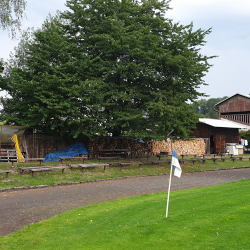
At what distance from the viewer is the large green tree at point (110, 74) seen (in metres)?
18.9

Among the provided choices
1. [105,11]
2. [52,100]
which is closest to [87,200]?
[52,100]

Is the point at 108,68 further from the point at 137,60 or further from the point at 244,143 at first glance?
the point at 244,143

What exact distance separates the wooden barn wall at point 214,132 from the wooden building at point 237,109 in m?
10.4

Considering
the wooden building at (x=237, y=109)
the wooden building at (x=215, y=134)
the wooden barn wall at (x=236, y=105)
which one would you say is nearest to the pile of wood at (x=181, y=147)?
the wooden building at (x=215, y=134)

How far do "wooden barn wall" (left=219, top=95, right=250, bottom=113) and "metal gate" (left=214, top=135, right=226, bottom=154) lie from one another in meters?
15.5

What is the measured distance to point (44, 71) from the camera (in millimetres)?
18797

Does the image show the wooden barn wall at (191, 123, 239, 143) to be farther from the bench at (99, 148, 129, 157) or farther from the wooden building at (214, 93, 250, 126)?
the bench at (99, 148, 129, 157)

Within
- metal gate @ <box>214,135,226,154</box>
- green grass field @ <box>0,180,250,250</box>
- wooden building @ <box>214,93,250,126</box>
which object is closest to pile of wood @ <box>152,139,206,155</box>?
metal gate @ <box>214,135,226,154</box>

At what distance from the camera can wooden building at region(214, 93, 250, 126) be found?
48219mm

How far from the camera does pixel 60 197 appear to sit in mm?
11281

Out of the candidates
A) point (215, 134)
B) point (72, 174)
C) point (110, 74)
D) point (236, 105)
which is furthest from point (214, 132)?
point (72, 174)

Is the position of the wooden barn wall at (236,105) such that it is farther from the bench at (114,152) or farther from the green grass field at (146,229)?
the green grass field at (146,229)

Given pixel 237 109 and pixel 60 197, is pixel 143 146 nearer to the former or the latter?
pixel 60 197

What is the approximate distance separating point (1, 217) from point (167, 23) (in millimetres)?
19027
